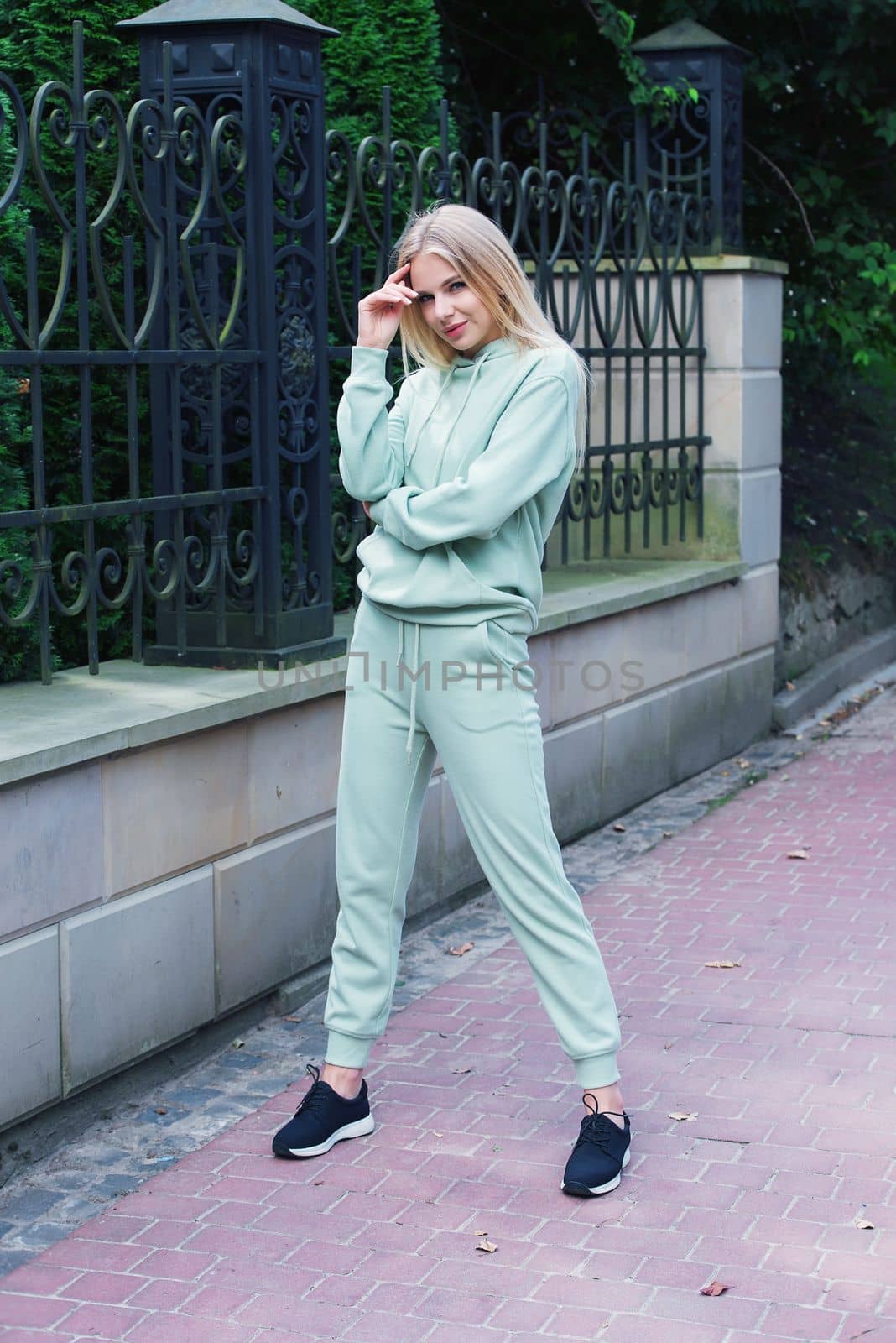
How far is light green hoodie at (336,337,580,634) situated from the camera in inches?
136

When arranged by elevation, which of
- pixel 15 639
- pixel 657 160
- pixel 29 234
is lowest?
pixel 15 639

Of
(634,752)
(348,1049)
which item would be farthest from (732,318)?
(348,1049)

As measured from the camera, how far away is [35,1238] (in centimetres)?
346

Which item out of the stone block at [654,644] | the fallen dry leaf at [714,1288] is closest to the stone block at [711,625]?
the stone block at [654,644]

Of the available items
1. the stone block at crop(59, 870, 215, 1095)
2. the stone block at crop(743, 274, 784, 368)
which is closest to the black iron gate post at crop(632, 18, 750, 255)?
the stone block at crop(743, 274, 784, 368)

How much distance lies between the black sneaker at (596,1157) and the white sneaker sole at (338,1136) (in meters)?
0.48

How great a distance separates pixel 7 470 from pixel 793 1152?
2384mm

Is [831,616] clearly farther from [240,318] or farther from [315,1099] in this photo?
[315,1099]

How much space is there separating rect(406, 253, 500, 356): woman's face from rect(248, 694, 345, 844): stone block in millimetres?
1401

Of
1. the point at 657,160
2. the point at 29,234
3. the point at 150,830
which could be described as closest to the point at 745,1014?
the point at 150,830

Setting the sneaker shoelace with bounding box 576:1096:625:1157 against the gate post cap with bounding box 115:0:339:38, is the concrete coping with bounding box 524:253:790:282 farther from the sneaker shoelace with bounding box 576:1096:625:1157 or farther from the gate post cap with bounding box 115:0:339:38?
the sneaker shoelace with bounding box 576:1096:625:1157

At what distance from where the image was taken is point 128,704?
4262mm

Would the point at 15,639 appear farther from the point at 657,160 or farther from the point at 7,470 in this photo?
the point at 657,160

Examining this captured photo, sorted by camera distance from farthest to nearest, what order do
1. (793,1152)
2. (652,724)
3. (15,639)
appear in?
(652,724), (15,639), (793,1152)
